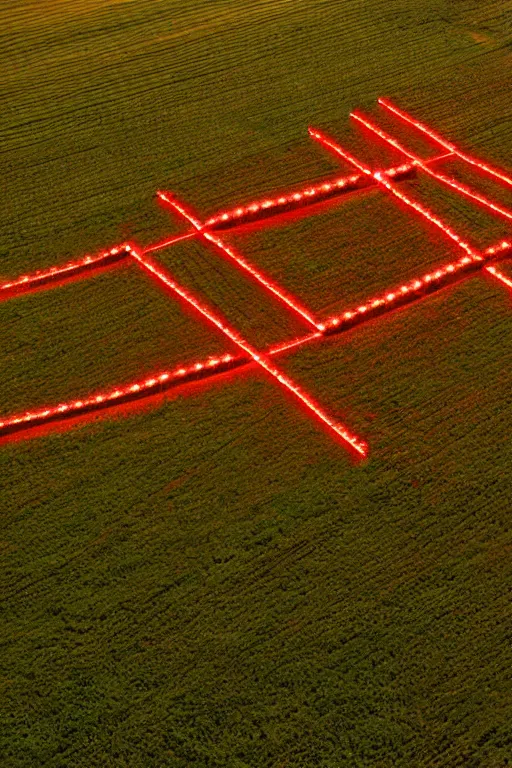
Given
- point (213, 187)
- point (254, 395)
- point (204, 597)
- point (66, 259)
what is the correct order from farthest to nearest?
point (213, 187) → point (66, 259) → point (254, 395) → point (204, 597)

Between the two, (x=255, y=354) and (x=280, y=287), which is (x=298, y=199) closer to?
(x=280, y=287)

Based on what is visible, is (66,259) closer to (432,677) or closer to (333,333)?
(333,333)

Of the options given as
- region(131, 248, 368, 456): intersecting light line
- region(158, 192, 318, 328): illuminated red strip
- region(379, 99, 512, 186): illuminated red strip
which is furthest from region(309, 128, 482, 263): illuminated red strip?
region(131, 248, 368, 456): intersecting light line

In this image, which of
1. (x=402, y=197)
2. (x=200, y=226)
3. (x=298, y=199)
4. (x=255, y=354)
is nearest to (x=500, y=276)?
(x=402, y=197)

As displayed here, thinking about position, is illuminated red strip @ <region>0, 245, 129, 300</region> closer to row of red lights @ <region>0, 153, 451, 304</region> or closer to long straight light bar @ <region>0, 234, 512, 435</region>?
row of red lights @ <region>0, 153, 451, 304</region>

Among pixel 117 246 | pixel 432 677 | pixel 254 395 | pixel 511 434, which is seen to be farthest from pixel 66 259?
pixel 432 677
